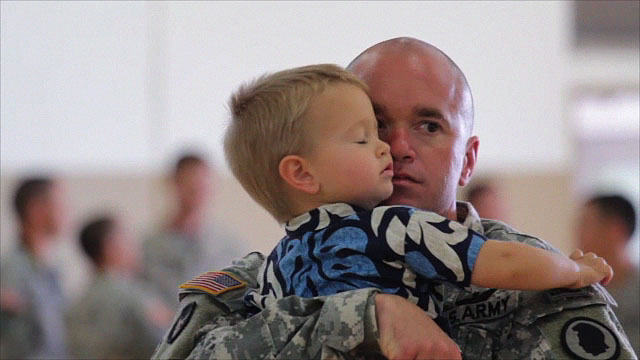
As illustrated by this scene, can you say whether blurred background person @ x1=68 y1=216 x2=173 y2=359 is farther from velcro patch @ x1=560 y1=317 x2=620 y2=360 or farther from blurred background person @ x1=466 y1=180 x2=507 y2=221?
velcro patch @ x1=560 y1=317 x2=620 y2=360

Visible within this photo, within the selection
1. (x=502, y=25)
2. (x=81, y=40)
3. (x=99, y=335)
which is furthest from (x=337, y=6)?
(x=99, y=335)

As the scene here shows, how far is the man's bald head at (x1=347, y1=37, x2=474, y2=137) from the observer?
1839 millimetres

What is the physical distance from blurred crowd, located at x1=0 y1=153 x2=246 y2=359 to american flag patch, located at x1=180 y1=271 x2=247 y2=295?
12.1ft

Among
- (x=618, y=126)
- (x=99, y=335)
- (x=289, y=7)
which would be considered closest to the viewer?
(x=99, y=335)

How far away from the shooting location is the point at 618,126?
38.4ft

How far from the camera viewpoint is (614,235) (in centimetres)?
474

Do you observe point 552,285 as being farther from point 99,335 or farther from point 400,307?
point 99,335

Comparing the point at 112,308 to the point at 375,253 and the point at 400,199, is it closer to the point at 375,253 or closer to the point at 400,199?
the point at 400,199

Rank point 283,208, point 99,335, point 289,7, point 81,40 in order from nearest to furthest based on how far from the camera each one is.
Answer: point 283,208 → point 99,335 → point 81,40 → point 289,7

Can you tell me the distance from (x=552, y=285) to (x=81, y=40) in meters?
6.08

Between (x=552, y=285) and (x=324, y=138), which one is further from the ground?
(x=324, y=138)

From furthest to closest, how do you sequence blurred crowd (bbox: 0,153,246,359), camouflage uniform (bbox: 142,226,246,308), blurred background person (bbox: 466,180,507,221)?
blurred background person (bbox: 466,180,507,221), camouflage uniform (bbox: 142,226,246,308), blurred crowd (bbox: 0,153,246,359)

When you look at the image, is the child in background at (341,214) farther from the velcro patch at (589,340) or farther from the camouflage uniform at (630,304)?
the camouflage uniform at (630,304)

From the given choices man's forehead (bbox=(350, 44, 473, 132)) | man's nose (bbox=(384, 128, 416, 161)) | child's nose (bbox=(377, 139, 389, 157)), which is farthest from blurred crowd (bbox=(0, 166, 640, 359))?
child's nose (bbox=(377, 139, 389, 157))
